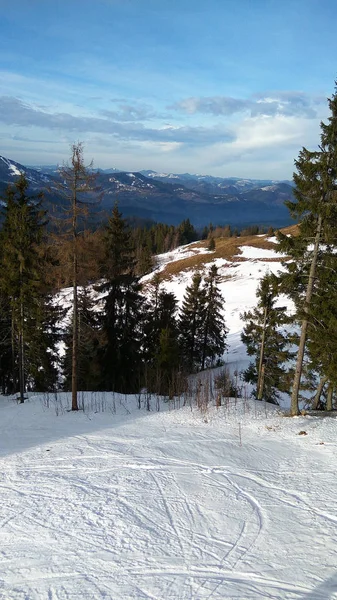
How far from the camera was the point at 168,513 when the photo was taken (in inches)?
251

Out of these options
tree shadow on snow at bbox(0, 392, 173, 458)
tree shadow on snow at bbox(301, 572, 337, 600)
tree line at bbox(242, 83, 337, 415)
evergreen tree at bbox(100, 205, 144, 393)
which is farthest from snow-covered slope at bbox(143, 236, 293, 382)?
tree shadow on snow at bbox(301, 572, 337, 600)

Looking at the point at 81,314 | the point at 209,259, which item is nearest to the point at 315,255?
the point at 81,314

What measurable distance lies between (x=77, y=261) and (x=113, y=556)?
9.71 m

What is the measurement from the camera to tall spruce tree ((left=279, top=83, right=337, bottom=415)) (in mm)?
10484

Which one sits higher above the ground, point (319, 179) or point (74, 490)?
point (319, 179)

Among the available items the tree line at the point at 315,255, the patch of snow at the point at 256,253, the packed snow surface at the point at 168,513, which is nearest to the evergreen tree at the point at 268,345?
the tree line at the point at 315,255

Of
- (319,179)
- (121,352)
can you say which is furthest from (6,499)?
(121,352)

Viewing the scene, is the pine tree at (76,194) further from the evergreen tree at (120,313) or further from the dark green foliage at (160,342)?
the dark green foliage at (160,342)

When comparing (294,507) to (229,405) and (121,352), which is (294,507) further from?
(121,352)

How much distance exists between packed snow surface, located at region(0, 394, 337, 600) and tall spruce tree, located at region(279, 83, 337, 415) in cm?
463

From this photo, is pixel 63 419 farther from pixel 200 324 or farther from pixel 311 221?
pixel 200 324

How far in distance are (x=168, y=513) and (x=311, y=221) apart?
9554 millimetres

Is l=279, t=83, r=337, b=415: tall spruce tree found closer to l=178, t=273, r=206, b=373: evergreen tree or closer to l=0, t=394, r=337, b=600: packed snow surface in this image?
l=0, t=394, r=337, b=600: packed snow surface

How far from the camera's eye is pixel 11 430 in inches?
445
